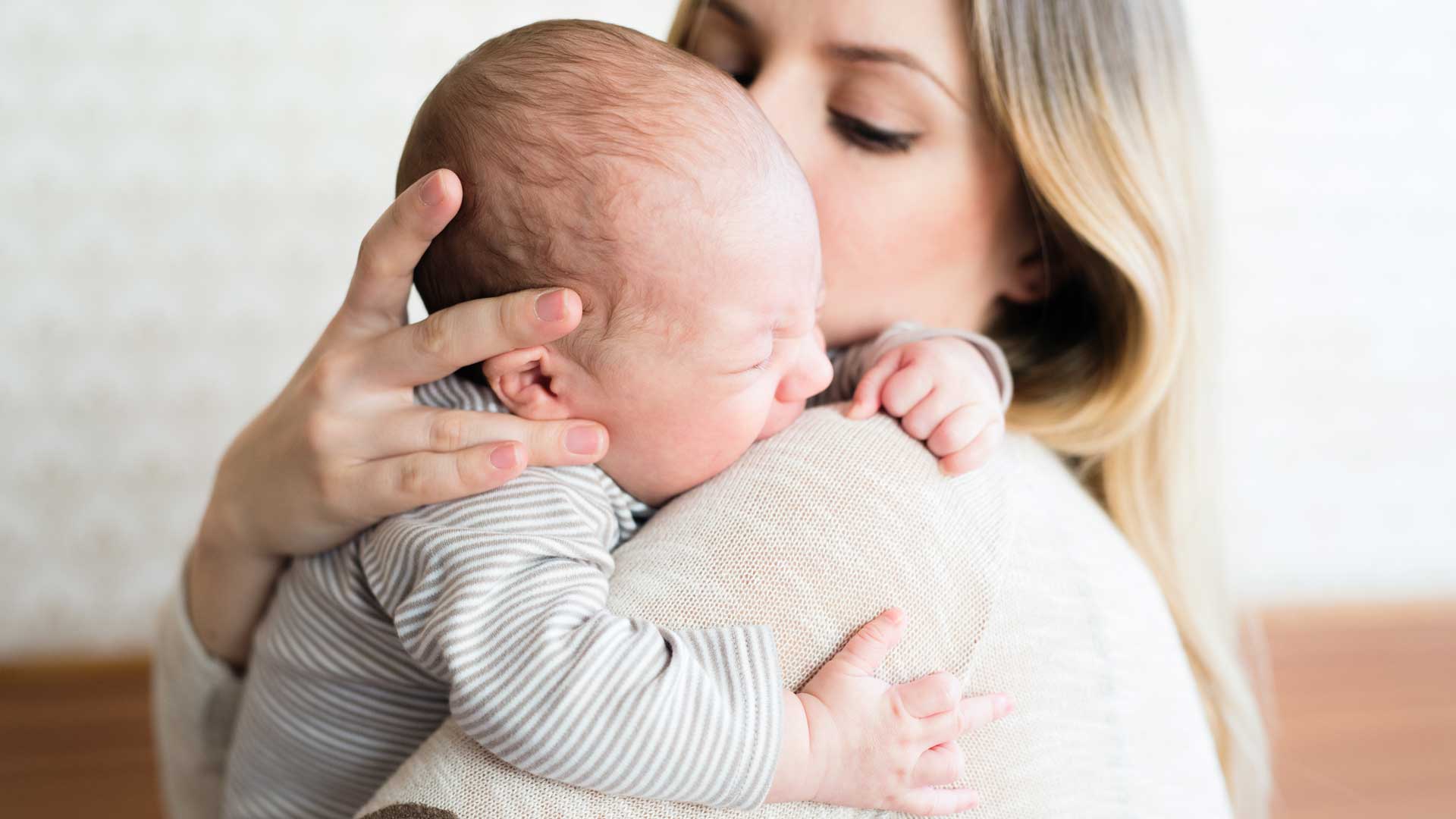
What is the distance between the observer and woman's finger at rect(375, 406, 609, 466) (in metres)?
0.95

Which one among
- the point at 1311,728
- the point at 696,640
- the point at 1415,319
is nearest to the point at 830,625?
the point at 696,640

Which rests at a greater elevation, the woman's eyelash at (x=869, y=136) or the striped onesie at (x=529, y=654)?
the woman's eyelash at (x=869, y=136)

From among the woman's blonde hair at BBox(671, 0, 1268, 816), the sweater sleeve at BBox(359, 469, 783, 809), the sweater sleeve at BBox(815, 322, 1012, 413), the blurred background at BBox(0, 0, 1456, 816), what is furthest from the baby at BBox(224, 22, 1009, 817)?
the blurred background at BBox(0, 0, 1456, 816)

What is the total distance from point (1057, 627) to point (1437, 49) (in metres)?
3.15

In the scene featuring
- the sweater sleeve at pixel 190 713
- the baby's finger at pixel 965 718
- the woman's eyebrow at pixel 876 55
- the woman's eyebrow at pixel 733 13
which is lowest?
the sweater sleeve at pixel 190 713

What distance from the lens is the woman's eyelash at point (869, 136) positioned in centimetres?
132

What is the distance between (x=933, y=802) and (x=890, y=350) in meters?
0.54

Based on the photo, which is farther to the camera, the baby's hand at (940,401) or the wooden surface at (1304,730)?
the wooden surface at (1304,730)

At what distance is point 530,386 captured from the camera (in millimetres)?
998

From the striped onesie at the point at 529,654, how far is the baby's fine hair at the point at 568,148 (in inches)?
5.7

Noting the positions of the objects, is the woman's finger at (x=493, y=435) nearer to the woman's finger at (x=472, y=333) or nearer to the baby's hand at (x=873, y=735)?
the woman's finger at (x=472, y=333)

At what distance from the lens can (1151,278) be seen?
4.62ft

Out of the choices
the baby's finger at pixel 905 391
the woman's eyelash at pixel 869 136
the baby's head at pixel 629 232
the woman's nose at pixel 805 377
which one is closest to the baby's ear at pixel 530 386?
the baby's head at pixel 629 232

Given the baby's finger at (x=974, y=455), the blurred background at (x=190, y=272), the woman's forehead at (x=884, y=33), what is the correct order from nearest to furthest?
1. the baby's finger at (x=974, y=455)
2. the woman's forehead at (x=884, y=33)
3. the blurred background at (x=190, y=272)
